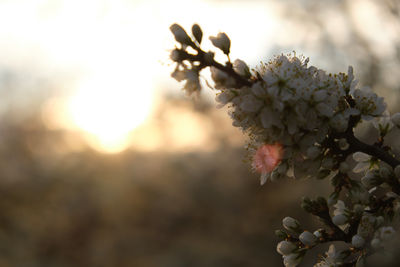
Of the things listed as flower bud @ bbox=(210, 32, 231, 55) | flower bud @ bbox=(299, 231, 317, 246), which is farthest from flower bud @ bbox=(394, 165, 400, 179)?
flower bud @ bbox=(210, 32, 231, 55)

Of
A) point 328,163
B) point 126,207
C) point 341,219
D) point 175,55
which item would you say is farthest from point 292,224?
point 126,207

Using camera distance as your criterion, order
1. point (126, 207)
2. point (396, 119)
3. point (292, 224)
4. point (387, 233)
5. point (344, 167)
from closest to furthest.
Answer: point (387, 233) → point (344, 167) → point (396, 119) → point (292, 224) → point (126, 207)

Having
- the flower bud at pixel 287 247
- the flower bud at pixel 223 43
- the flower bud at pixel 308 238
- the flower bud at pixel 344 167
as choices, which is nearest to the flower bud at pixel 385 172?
the flower bud at pixel 344 167

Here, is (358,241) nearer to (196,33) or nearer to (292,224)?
(292,224)

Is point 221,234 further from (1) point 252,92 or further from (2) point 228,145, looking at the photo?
(1) point 252,92

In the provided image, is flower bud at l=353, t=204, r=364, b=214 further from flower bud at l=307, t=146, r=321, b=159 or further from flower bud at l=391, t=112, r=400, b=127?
flower bud at l=391, t=112, r=400, b=127

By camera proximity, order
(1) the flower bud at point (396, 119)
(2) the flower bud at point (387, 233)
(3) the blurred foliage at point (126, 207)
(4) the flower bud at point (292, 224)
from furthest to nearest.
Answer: (3) the blurred foliage at point (126, 207)
(4) the flower bud at point (292, 224)
(1) the flower bud at point (396, 119)
(2) the flower bud at point (387, 233)

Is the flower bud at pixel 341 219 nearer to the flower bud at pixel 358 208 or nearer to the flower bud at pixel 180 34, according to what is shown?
the flower bud at pixel 358 208

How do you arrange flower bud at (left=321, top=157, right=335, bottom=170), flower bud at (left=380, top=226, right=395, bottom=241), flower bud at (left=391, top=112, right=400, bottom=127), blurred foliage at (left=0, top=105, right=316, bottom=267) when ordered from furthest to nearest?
blurred foliage at (left=0, top=105, right=316, bottom=267)
flower bud at (left=391, top=112, right=400, bottom=127)
flower bud at (left=321, top=157, right=335, bottom=170)
flower bud at (left=380, top=226, right=395, bottom=241)
